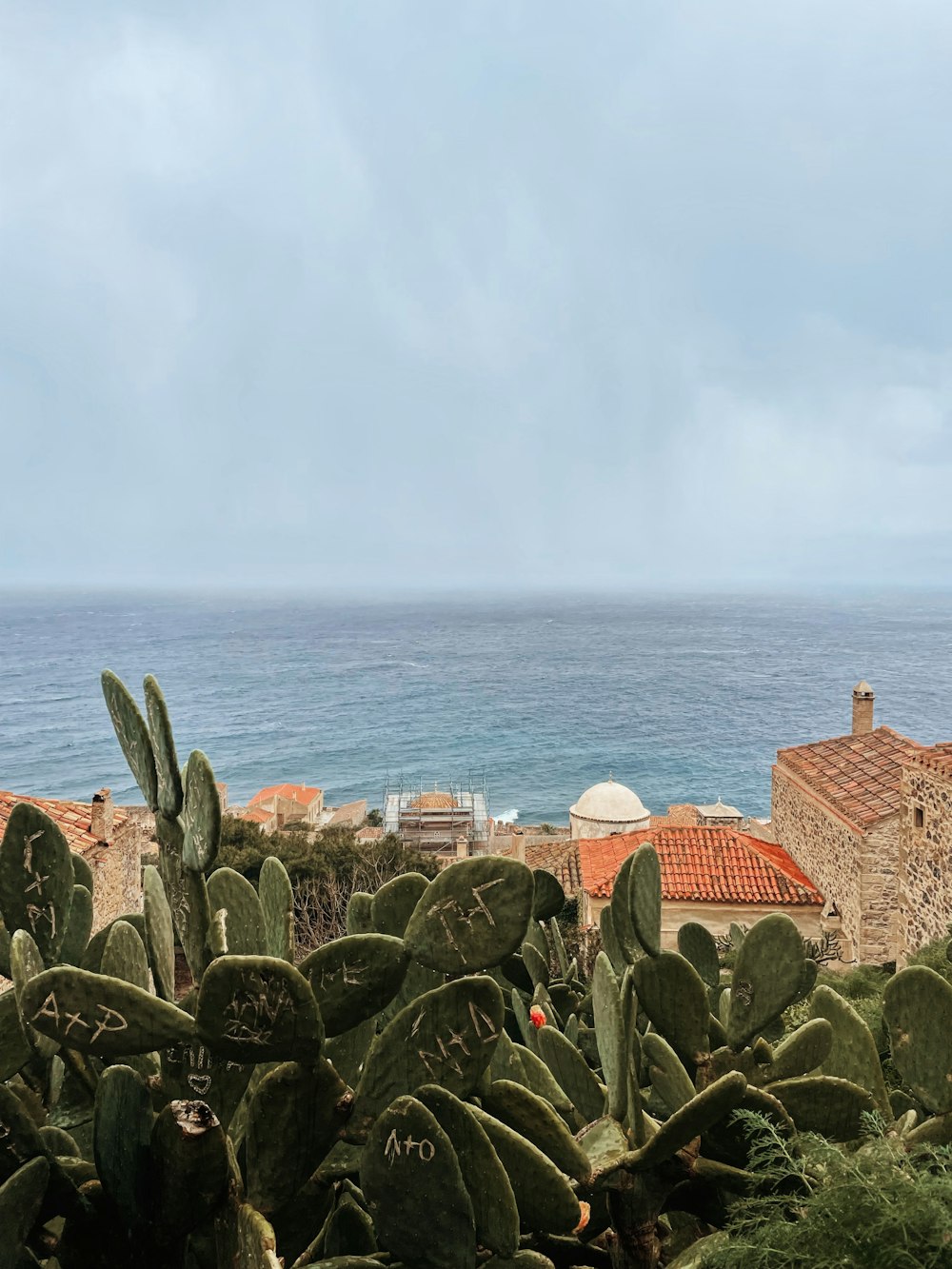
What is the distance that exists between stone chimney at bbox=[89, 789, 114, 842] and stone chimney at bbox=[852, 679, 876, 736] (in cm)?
1209

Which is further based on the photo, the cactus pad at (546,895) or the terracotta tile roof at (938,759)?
the terracotta tile roof at (938,759)

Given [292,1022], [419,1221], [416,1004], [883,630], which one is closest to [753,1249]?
[419,1221]

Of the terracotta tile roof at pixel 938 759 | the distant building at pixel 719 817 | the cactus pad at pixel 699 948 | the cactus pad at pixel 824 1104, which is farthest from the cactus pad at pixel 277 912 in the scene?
the distant building at pixel 719 817

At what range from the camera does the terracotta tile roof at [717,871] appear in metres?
11.1

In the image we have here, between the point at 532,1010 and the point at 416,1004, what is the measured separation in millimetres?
1205

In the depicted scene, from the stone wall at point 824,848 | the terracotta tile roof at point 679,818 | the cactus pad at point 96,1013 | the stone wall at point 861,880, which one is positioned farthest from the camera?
the terracotta tile roof at point 679,818

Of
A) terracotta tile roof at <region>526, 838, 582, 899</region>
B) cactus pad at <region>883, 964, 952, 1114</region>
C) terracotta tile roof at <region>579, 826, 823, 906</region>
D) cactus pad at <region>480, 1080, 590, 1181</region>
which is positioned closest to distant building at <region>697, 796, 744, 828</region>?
terracotta tile roof at <region>526, 838, 582, 899</region>

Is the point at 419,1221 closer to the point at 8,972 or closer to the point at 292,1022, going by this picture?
the point at 292,1022

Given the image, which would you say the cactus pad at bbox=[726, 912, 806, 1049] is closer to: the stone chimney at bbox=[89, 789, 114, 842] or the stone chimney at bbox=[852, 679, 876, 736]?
the stone chimney at bbox=[89, 789, 114, 842]

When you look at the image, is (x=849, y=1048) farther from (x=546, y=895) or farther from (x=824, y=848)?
(x=824, y=848)

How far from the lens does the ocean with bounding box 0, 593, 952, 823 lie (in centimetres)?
4406

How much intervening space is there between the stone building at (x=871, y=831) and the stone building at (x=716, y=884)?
449 millimetres

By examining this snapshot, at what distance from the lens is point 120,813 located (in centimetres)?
1030

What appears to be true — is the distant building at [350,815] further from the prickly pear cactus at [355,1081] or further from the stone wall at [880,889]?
the prickly pear cactus at [355,1081]
